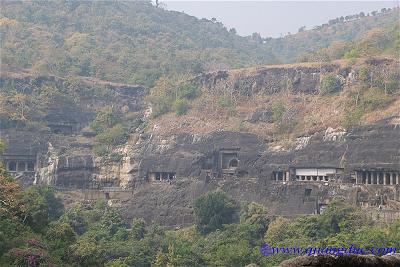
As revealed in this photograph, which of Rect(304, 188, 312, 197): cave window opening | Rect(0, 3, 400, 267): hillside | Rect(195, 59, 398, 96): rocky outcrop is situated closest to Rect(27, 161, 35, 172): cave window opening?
Rect(0, 3, 400, 267): hillside

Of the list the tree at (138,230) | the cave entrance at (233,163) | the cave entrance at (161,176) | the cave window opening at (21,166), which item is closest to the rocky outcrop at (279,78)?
the cave entrance at (233,163)

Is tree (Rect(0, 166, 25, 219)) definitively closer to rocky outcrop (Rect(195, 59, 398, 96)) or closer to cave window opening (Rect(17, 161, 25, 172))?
cave window opening (Rect(17, 161, 25, 172))

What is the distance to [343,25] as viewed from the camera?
326 ft

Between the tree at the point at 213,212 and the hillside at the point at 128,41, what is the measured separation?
21703mm

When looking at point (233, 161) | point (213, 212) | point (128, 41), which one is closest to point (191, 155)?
point (233, 161)

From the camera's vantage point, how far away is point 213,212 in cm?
3988

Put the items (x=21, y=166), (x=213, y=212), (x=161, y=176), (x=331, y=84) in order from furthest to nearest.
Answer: (x=21, y=166) < (x=331, y=84) < (x=161, y=176) < (x=213, y=212)

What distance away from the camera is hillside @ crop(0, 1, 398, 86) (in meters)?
63.0

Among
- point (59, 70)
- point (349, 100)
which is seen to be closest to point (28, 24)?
point (59, 70)

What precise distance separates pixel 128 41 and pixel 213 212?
38341mm

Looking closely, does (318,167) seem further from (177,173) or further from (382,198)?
(177,173)

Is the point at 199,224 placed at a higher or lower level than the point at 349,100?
lower

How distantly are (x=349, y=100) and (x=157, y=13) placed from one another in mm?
51266

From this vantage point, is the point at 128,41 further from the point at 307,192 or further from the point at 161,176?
the point at 307,192
